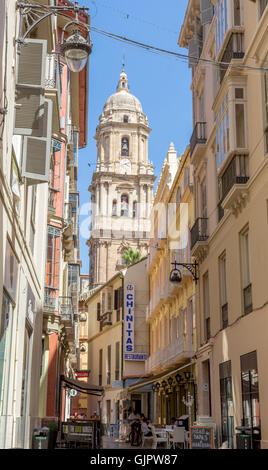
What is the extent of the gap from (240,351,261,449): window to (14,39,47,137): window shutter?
→ 7.98 m

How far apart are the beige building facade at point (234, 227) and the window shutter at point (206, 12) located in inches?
1.4

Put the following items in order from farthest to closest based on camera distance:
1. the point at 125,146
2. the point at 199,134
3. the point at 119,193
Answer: the point at 125,146 → the point at 119,193 → the point at 199,134

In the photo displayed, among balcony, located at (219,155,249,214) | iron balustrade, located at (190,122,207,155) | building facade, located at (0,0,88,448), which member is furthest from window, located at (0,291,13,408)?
iron balustrade, located at (190,122,207,155)

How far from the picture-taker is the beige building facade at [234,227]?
1602 centimetres

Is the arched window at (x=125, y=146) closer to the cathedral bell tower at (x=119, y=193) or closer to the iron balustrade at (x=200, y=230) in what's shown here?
the cathedral bell tower at (x=119, y=193)

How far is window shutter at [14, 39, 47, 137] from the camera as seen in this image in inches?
488

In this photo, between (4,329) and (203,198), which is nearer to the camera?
(4,329)

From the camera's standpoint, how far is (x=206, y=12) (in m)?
23.6

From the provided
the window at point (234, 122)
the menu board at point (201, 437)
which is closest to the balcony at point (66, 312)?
the window at point (234, 122)

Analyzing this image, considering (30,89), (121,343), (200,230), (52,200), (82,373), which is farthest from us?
(82,373)

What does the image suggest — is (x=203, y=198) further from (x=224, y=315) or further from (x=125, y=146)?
(x=125, y=146)

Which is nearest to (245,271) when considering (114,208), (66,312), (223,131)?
(223,131)

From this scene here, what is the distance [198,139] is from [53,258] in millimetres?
7977

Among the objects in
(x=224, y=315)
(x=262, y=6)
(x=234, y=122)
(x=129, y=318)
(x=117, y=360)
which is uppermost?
(x=262, y=6)
